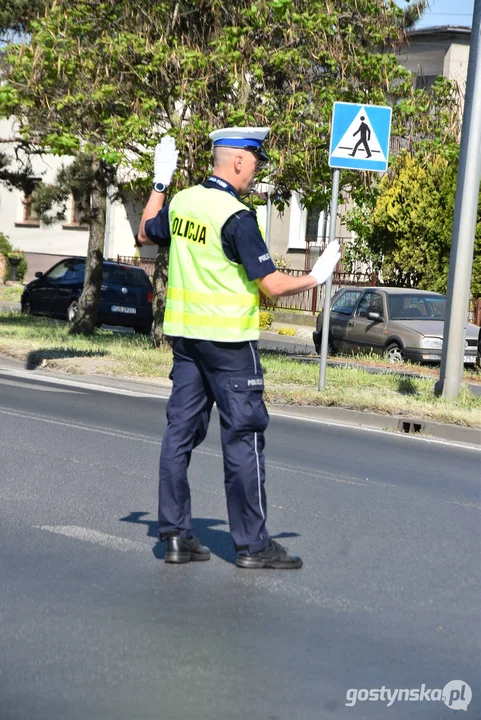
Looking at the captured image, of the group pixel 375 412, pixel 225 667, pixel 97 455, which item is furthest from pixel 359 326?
pixel 225 667

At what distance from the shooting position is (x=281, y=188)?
18078 mm

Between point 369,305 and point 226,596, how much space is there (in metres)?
16.7

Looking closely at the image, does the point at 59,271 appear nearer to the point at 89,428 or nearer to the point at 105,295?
the point at 105,295

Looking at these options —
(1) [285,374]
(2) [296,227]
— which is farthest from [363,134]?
(2) [296,227]

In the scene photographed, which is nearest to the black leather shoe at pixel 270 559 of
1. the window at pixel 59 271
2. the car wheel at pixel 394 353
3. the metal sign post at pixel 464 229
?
the metal sign post at pixel 464 229

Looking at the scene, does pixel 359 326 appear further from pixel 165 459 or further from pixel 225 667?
pixel 225 667

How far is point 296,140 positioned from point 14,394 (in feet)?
18.3

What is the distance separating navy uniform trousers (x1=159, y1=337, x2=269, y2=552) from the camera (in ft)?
18.3

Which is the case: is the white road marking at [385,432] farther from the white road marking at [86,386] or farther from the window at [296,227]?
the window at [296,227]

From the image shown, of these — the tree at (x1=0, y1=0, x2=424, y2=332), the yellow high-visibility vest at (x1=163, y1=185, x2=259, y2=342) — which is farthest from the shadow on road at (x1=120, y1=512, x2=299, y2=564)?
the tree at (x1=0, y1=0, x2=424, y2=332)

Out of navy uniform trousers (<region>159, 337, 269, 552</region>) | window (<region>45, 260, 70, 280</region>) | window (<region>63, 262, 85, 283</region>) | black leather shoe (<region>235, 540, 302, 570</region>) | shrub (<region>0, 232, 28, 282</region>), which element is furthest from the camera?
shrub (<region>0, 232, 28, 282</region>)

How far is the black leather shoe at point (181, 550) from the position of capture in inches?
227

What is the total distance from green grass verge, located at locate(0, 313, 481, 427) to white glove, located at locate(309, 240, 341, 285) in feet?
20.5

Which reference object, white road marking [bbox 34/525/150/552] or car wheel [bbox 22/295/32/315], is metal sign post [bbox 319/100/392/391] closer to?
white road marking [bbox 34/525/150/552]
